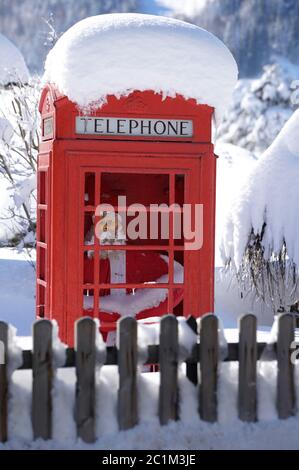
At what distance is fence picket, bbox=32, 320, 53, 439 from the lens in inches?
156

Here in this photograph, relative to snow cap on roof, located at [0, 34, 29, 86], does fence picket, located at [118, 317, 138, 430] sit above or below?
below

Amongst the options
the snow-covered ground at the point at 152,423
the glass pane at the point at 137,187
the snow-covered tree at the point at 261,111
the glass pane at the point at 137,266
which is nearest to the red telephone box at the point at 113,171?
the glass pane at the point at 137,266

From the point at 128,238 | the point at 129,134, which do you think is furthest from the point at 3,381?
the point at 128,238

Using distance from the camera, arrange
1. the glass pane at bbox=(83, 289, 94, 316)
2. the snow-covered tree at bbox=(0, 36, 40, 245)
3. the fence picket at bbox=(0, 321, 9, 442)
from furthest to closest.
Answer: the snow-covered tree at bbox=(0, 36, 40, 245), the glass pane at bbox=(83, 289, 94, 316), the fence picket at bbox=(0, 321, 9, 442)

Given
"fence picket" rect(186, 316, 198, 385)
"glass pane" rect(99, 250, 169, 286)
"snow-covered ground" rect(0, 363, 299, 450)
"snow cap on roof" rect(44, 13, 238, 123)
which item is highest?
"snow cap on roof" rect(44, 13, 238, 123)

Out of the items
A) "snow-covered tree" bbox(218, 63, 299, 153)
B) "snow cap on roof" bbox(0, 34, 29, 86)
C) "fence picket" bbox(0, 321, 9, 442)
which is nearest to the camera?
"fence picket" bbox(0, 321, 9, 442)

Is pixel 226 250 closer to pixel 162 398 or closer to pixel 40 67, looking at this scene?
pixel 162 398

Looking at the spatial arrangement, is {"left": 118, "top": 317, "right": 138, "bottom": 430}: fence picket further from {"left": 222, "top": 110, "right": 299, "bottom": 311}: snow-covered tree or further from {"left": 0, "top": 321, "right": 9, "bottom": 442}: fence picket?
{"left": 222, "top": 110, "right": 299, "bottom": 311}: snow-covered tree

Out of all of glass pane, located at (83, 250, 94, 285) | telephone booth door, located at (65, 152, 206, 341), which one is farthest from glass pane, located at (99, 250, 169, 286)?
glass pane, located at (83, 250, 94, 285)

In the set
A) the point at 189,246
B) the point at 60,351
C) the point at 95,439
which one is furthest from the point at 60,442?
the point at 189,246

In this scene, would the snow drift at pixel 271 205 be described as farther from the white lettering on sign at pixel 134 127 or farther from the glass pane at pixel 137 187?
the white lettering on sign at pixel 134 127

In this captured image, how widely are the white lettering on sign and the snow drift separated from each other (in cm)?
410

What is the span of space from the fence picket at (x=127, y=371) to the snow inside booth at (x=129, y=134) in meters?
1.43

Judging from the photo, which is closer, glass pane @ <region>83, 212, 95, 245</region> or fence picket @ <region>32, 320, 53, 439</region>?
fence picket @ <region>32, 320, 53, 439</region>
